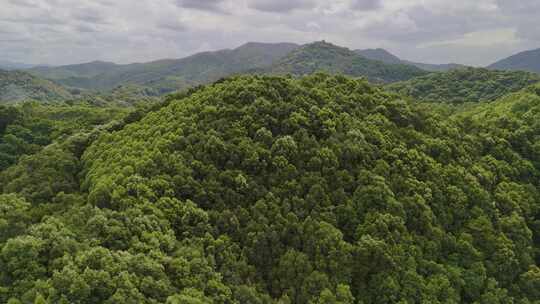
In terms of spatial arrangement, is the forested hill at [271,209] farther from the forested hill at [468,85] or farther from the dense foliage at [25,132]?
the forested hill at [468,85]

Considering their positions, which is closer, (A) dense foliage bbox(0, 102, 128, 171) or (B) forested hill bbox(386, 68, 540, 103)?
(A) dense foliage bbox(0, 102, 128, 171)

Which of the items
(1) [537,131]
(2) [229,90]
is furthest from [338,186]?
(1) [537,131]

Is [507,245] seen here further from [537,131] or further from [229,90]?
[229,90]

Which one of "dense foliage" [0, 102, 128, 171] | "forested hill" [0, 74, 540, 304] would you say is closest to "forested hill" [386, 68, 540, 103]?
"forested hill" [0, 74, 540, 304]

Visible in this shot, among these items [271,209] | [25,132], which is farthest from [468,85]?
[25,132]

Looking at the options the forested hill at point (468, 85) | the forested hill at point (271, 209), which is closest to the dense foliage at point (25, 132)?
the forested hill at point (271, 209)

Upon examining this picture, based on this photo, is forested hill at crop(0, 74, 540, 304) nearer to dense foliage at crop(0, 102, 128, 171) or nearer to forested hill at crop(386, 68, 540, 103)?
dense foliage at crop(0, 102, 128, 171)
